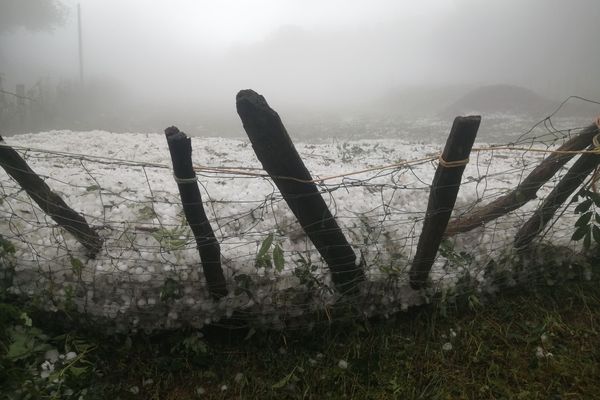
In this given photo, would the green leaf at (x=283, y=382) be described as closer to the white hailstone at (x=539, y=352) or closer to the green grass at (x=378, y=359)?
the green grass at (x=378, y=359)

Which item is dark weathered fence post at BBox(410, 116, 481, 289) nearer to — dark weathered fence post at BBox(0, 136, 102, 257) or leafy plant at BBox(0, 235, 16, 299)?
dark weathered fence post at BBox(0, 136, 102, 257)

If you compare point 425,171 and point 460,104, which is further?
point 460,104

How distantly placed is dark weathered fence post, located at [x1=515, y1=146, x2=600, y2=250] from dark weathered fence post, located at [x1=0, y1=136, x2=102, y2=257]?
12.8ft

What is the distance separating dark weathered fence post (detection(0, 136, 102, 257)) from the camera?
2.76 meters

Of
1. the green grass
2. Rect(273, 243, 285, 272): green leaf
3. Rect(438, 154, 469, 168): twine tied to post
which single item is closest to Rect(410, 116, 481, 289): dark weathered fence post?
Rect(438, 154, 469, 168): twine tied to post

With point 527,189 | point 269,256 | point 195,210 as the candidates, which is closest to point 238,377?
point 269,256

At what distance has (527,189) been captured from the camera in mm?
3240

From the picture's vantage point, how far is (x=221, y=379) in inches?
112

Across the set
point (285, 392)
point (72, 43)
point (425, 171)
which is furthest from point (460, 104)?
point (72, 43)

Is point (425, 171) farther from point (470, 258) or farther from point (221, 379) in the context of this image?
point (221, 379)

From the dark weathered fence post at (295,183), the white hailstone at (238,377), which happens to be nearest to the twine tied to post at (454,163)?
the dark weathered fence post at (295,183)

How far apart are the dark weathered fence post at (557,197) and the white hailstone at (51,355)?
4.05 m

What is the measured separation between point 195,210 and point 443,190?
1.82m

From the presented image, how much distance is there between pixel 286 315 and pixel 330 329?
1.35 ft
